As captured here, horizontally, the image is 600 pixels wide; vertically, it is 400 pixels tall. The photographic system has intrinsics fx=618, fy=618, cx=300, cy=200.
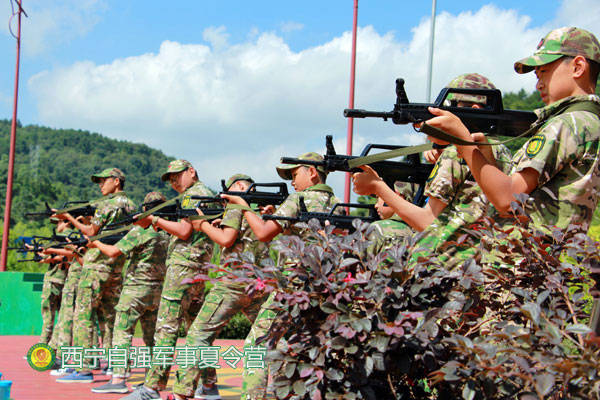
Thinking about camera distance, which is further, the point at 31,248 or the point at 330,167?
the point at 31,248

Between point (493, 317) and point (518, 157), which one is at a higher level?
point (518, 157)

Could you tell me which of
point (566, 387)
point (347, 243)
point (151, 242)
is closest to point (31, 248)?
point (151, 242)

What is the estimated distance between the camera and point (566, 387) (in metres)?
1.87

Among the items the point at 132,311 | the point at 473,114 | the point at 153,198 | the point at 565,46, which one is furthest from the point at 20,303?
the point at 565,46

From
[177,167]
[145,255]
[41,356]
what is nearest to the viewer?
[177,167]

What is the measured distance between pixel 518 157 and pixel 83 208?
7.92 metres

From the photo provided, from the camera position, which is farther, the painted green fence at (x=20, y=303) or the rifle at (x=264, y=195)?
the painted green fence at (x=20, y=303)

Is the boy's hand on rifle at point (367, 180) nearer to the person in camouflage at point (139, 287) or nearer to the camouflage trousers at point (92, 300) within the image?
the person in camouflage at point (139, 287)

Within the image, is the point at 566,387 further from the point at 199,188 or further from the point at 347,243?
the point at 199,188

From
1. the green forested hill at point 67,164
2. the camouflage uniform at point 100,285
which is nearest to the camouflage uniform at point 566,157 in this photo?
the camouflage uniform at point 100,285

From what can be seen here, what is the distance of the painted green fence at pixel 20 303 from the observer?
1443cm

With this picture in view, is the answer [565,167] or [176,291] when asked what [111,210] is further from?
[565,167]

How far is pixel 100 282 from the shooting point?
7902mm

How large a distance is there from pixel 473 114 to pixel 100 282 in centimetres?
606
